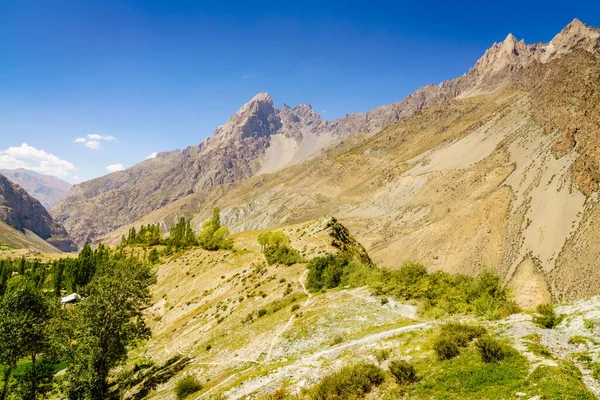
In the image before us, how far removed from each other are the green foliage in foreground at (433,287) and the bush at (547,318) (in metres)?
2.06

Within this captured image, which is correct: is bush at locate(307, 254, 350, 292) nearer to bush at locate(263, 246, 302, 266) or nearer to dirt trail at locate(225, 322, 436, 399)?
bush at locate(263, 246, 302, 266)

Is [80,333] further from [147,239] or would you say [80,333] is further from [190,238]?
[147,239]

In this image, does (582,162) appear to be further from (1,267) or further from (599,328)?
(1,267)

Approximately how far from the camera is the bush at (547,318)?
17891 millimetres

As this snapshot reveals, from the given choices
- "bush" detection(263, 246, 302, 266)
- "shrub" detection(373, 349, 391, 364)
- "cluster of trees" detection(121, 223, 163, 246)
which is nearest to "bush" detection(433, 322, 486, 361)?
"shrub" detection(373, 349, 391, 364)

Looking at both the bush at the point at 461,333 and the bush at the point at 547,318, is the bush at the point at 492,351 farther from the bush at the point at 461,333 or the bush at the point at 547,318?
the bush at the point at 547,318

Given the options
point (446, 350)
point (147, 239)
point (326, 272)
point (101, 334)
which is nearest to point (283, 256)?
point (326, 272)

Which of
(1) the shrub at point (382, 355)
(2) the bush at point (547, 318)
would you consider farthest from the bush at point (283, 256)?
(2) the bush at point (547, 318)

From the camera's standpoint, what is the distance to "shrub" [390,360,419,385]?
1472 cm

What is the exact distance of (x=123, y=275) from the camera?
37.3 metres

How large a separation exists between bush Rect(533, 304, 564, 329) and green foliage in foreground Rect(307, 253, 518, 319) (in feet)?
6.76

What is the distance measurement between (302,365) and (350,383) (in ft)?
21.1

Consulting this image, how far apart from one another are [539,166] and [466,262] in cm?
7512

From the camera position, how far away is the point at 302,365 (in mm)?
20688
